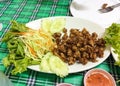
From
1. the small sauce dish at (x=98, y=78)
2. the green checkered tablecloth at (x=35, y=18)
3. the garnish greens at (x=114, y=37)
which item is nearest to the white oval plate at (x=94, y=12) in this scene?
the green checkered tablecloth at (x=35, y=18)

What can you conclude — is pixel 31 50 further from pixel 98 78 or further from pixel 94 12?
pixel 94 12

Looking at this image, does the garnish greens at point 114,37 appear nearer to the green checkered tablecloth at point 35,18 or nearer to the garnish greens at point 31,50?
the green checkered tablecloth at point 35,18

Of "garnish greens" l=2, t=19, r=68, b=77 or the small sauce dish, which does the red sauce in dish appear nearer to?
the small sauce dish

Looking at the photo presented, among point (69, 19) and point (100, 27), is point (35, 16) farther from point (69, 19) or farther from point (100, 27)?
point (100, 27)

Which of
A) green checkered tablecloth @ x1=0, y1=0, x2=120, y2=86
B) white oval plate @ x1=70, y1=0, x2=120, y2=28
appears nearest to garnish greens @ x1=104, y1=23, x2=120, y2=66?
green checkered tablecloth @ x1=0, y1=0, x2=120, y2=86

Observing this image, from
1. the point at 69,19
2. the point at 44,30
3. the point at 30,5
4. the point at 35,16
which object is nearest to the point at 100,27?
the point at 69,19

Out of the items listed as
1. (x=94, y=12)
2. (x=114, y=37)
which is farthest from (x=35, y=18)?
(x=114, y=37)

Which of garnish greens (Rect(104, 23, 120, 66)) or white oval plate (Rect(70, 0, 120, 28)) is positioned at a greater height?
white oval plate (Rect(70, 0, 120, 28))
